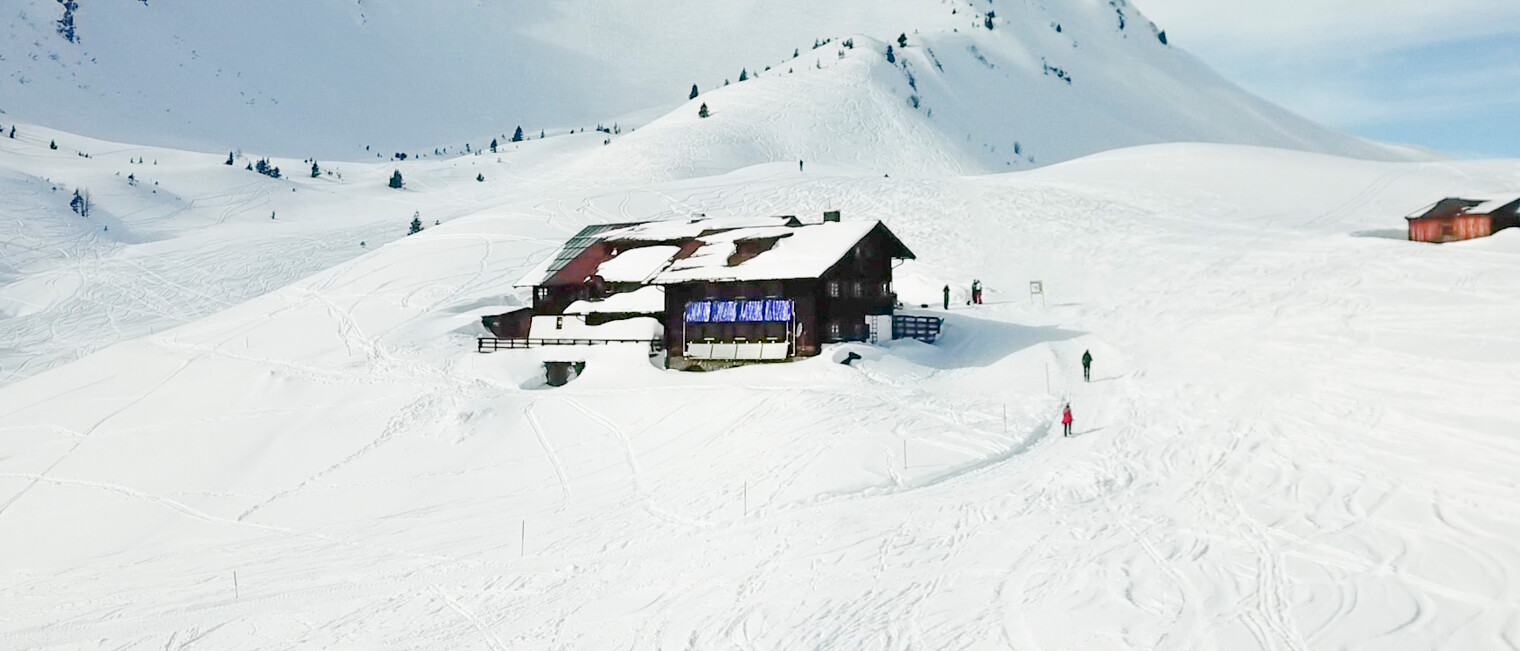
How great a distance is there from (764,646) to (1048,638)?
13.0 feet

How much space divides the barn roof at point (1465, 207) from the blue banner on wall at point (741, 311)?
35.3 meters

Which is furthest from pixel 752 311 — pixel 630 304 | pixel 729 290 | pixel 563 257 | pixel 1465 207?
pixel 1465 207

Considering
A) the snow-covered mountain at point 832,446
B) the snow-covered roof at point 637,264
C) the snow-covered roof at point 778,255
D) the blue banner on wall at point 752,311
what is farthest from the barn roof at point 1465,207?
the snow-covered roof at point 637,264

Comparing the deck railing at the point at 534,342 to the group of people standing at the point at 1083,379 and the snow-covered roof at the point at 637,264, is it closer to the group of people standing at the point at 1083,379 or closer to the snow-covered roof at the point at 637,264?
the snow-covered roof at the point at 637,264

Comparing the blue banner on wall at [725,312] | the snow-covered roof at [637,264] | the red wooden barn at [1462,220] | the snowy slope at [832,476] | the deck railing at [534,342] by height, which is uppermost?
the red wooden barn at [1462,220]

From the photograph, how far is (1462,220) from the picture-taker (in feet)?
162

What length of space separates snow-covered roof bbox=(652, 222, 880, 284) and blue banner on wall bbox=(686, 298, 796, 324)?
103 centimetres

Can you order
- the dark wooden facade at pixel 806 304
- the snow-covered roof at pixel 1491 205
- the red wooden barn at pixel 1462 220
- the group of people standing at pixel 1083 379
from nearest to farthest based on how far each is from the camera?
1. the group of people standing at pixel 1083 379
2. the dark wooden facade at pixel 806 304
3. the red wooden barn at pixel 1462 220
4. the snow-covered roof at pixel 1491 205

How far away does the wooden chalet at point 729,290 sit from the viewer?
37.9m

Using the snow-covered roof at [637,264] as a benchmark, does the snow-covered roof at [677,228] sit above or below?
Answer: above

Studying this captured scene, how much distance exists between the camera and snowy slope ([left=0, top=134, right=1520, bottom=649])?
15.6 meters

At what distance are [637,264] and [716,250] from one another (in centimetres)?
410

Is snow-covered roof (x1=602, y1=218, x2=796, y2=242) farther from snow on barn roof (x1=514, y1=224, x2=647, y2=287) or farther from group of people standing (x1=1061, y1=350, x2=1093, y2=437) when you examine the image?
group of people standing (x1=1061, y1=350, x2=1093, y2=437)

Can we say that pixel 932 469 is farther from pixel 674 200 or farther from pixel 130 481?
pixel 674 200
